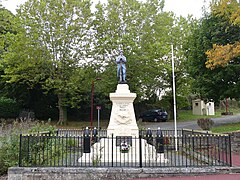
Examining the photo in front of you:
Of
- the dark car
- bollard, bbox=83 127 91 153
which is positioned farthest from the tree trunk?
bollard, bbox=83 127 91 153

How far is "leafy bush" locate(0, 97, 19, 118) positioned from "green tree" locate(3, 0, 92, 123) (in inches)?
262

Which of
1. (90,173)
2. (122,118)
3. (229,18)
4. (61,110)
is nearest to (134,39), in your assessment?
(61,110)

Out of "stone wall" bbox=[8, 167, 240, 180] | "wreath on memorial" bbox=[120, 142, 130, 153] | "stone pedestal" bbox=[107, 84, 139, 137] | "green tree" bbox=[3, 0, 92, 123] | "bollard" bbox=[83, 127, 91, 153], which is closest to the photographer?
"stone wall" bbox=[8, 167, 240, 180]

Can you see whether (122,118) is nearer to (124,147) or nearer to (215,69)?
(124,147)

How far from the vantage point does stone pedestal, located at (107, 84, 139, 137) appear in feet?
35.8

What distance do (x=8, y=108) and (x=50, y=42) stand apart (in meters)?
11.8

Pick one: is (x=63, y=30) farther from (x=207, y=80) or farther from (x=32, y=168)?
(x=32, y=168)

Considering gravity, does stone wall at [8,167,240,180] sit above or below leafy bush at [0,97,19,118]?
below

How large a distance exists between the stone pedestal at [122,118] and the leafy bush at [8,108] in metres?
24.1

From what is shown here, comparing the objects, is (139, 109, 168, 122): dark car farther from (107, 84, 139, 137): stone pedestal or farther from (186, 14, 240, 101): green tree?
(107, 84, 139, 137): stone pedestal

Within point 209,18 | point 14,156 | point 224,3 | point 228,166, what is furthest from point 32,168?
point 209,18

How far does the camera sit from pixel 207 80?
19.1 meters

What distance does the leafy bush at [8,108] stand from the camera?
30.7m

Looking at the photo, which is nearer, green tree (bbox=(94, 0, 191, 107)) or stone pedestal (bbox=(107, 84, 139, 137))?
stone pedestal (bbox=(107, 84, 139, 137))
